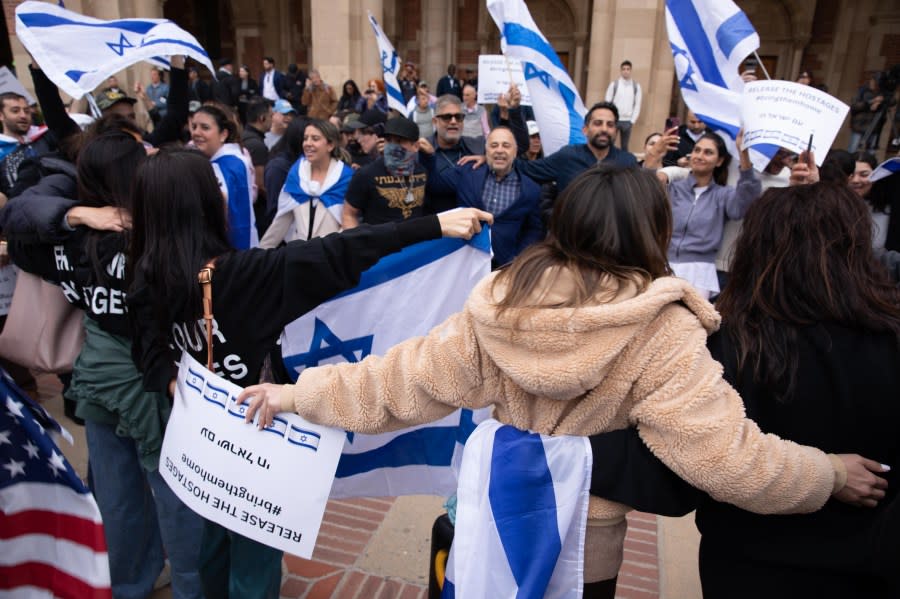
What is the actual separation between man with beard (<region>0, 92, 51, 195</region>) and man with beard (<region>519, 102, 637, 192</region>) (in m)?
3.78

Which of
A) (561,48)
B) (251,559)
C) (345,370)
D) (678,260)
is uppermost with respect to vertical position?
(561,48)

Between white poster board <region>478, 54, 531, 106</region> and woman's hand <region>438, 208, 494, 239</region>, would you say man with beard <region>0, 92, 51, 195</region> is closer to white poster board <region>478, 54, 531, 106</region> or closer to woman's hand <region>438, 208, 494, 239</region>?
woman's hand <region>438, 208, 494, 239</region>

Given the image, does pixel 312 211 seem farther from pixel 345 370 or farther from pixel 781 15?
pixel 781 15

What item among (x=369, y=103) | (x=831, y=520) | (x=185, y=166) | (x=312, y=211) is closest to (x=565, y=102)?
(x=312, y=211)

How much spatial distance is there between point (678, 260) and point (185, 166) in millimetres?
3626

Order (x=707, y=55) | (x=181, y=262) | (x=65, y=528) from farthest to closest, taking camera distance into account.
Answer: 1. (x=707, y=55)
2. (x=181, y=262)
3. (x=65, y=528)

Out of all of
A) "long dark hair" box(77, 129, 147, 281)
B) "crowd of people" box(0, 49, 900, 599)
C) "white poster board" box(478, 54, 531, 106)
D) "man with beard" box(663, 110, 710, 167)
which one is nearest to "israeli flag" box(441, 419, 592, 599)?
"crowd of people" box(0, 49, 900, 599)

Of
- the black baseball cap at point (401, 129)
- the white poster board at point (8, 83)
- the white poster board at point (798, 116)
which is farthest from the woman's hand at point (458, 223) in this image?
the white poster board at point (8, 83)

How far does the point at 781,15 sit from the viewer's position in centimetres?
1806

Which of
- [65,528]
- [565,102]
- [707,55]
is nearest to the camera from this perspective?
[65,528]

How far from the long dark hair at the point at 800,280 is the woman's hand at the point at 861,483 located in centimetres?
21

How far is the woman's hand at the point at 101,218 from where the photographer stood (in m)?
2.25

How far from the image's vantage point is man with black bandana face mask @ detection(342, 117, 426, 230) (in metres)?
4.48

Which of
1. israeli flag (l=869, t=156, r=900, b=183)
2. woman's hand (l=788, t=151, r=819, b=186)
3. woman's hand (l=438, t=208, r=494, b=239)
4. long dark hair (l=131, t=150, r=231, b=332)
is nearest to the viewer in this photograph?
long dark hair (l=131, t=150, r=231, b=332)
